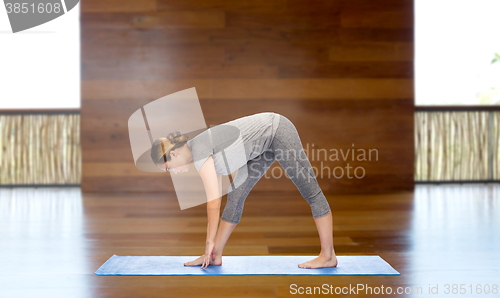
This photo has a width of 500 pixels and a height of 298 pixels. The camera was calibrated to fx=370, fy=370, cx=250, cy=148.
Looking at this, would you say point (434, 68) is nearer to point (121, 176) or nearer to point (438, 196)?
point (438, 196)

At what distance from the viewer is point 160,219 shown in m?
2.54

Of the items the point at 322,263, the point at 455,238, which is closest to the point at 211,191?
the point at 322,263

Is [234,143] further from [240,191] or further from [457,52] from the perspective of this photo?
[457,52]

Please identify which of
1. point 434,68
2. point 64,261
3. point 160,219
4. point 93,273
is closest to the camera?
point 93,273

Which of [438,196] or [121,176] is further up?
[121,176]

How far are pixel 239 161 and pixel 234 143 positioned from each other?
0.08 metres

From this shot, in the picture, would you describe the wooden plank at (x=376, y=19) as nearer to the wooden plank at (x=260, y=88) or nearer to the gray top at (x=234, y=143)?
the wooden plank at (x=260, y=88)

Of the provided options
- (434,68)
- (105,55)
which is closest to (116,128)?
(105,55)

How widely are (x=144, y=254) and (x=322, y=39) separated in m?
2.77

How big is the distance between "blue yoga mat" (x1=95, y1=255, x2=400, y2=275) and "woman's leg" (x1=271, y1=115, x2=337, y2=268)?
0.05 m

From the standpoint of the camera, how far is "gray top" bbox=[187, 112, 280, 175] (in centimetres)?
142

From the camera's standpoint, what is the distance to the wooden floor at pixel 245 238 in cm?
136

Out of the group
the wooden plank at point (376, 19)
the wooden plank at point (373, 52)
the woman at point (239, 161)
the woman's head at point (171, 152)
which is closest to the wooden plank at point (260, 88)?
the wooden plank at point (373, 52)

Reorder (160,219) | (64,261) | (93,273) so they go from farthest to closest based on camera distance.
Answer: (160,219), (64,261), (93,273)
